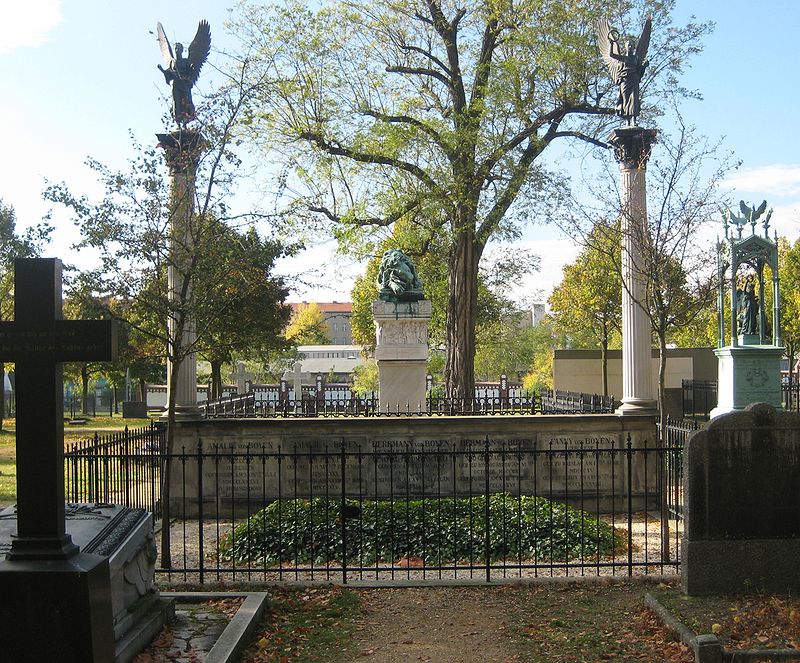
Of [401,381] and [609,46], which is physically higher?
[609,46]

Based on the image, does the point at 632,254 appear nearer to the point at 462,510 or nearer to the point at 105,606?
the point at 462,510

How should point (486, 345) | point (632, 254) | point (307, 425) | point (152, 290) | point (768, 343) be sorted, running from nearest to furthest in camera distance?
1. point (152, 290)
2. point (307, 425)
3. point (632, 254)
4. point (768, 343)
5. point (486, 345)

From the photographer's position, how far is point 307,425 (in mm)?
14578

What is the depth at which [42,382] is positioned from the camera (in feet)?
18.8

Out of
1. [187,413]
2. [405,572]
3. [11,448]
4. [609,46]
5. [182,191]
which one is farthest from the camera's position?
[11,448]

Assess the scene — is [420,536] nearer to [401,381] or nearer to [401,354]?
[401,381]

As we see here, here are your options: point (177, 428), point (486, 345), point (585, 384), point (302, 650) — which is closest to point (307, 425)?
point (177, 428)

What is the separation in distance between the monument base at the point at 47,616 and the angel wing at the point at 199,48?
35.3 ft

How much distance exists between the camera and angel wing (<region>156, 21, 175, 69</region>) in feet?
48.3

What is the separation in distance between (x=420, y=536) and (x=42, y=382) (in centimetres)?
598

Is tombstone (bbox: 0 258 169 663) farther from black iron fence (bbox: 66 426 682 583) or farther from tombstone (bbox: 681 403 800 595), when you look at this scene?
tombstone (bbox: 681 403 800 595)

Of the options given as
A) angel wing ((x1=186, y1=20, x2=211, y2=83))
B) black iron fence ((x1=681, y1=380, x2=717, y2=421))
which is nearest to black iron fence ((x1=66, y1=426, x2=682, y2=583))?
angel wing ((x1=186, y1=20, x2=211, y2=83))

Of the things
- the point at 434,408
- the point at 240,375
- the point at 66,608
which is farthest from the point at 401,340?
the point at 240,375

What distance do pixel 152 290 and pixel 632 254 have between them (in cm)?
906
